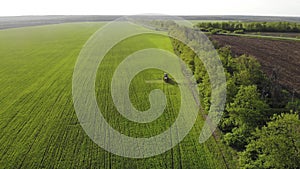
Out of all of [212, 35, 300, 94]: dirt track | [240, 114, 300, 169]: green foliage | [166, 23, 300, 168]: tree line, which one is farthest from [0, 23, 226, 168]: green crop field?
[212, 35, 300, 94]: dirt track

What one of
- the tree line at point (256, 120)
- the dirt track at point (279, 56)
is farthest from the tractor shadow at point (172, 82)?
the dirt track at point (279, 56)

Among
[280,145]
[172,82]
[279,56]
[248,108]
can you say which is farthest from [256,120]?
[279,56]

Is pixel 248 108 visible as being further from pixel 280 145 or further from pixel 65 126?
pixel 65 126

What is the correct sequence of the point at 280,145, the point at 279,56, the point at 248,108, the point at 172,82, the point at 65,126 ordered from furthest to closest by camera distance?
the point at 279,56
the point at 172,82
the point at 65,126
the point at 248,108
the point at 280,145

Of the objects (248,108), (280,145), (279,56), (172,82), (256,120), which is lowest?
(172,82)

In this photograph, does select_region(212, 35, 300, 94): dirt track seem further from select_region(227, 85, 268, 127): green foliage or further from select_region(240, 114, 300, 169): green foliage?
select_region(240, 114, 300, 169): green foliage

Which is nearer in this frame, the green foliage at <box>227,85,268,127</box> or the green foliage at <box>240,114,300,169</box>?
the green foliage at <box>240,114,300,169</box>

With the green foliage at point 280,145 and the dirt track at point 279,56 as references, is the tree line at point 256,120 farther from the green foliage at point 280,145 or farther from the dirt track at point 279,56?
the dirt track at point 279,56
